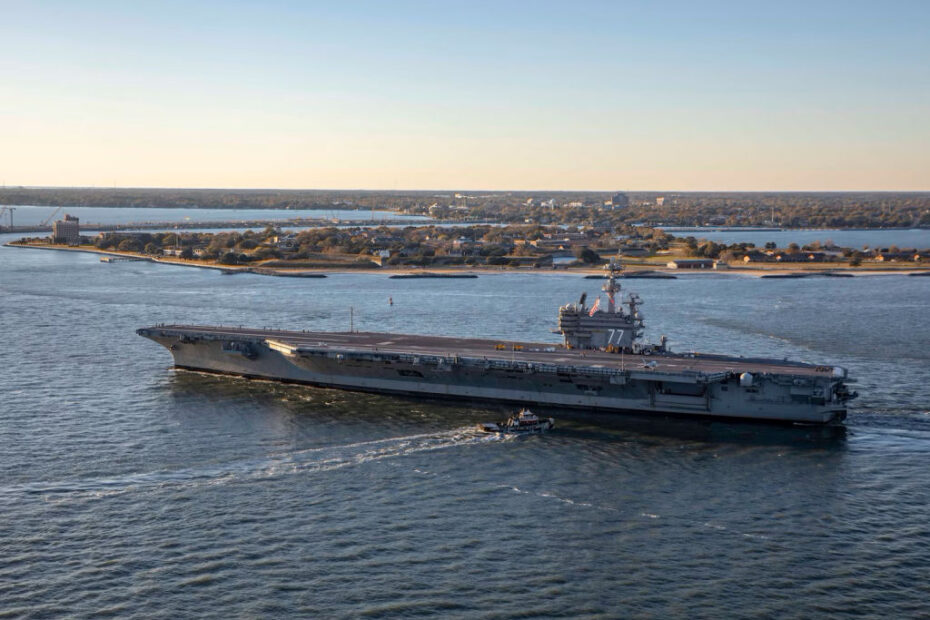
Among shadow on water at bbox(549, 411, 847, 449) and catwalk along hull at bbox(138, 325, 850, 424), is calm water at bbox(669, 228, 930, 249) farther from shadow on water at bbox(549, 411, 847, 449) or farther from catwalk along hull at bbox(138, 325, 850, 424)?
shadow on water at bbox(549, 411, 847, 449)

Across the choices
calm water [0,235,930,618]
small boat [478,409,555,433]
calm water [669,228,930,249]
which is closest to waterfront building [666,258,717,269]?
calm water [669,228,930,249]

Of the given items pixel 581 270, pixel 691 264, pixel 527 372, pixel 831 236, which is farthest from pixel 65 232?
pixel 831 236

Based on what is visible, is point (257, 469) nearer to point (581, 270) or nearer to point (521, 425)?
point (521, 425)

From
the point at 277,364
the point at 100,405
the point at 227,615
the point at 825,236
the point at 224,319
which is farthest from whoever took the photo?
the point at 825,236

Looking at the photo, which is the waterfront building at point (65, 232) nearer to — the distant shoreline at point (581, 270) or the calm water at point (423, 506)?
the distant shoreline at point (581, 270)

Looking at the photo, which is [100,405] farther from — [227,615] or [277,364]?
[227,615]

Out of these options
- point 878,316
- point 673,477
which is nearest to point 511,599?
point 673,477
